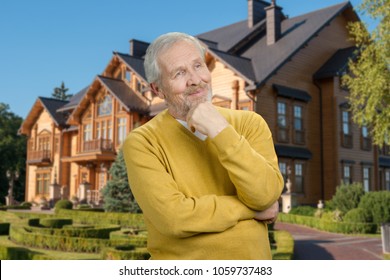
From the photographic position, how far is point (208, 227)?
5.65 ft

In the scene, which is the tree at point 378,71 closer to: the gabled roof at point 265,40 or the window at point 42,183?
the gabled roof at point 265,40

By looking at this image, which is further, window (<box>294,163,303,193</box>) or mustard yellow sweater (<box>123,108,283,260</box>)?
window (<box>294,163,303,193</box>)

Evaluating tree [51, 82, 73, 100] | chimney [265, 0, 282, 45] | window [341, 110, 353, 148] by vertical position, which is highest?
tree [51, 82, 73, 100]

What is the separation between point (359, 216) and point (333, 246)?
15.6ft

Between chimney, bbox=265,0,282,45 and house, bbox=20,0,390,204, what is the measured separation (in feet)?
0.19

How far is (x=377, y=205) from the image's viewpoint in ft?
59.1

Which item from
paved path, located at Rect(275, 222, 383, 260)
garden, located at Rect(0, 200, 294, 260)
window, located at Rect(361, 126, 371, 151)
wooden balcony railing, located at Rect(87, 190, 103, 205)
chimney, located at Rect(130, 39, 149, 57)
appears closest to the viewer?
garden, located at Rect(0, 200, 294, 260)

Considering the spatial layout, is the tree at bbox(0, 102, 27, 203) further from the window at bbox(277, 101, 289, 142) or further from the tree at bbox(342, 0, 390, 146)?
the tree at bbox(342, 0, 390, 146)

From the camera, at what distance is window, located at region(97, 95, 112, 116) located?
104 ft

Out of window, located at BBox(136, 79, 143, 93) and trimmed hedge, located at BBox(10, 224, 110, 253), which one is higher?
window, located at BBox(136, 79, 143, 93)

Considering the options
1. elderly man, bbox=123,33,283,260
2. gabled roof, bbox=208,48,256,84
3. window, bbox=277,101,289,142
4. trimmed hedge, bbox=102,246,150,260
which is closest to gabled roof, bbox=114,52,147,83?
gabled roof, bbox=208,48,256,84

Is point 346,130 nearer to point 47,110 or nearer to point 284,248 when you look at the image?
point 284,248

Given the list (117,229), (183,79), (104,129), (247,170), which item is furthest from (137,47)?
(247,170)
